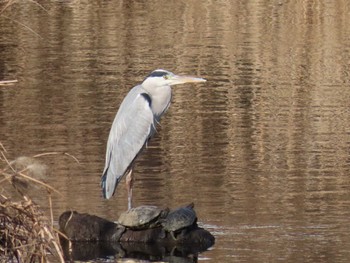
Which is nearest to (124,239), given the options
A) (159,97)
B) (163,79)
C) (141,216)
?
(141,216)

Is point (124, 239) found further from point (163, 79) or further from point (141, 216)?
point (163, 79)

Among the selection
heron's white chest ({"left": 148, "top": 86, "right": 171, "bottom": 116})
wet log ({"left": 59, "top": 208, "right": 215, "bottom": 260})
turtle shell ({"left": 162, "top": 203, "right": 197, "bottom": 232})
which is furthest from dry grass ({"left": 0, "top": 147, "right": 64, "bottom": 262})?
heron's white chest ({"left": 148, "top": 86, "right": 171, "bottom": 116})

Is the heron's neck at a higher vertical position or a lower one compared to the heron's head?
lower

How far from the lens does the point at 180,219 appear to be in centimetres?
977

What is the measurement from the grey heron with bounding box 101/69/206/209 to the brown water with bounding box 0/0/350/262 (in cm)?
45

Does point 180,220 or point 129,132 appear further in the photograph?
point 129,132

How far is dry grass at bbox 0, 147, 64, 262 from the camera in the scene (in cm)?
635

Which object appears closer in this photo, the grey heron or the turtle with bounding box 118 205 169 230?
the turtle with bounding box 118 205 169 230

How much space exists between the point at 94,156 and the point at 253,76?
651cm

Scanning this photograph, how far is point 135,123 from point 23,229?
436cm

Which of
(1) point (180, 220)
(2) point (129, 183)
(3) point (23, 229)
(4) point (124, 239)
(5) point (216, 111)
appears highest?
(5) point (216, 111)

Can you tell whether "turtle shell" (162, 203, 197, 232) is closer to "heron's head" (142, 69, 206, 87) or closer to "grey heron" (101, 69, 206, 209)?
"grey heron" (101, 69, 206, 209)

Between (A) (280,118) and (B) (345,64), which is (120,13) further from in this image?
(A) (280,118)

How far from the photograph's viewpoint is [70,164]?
12562 millimetres
